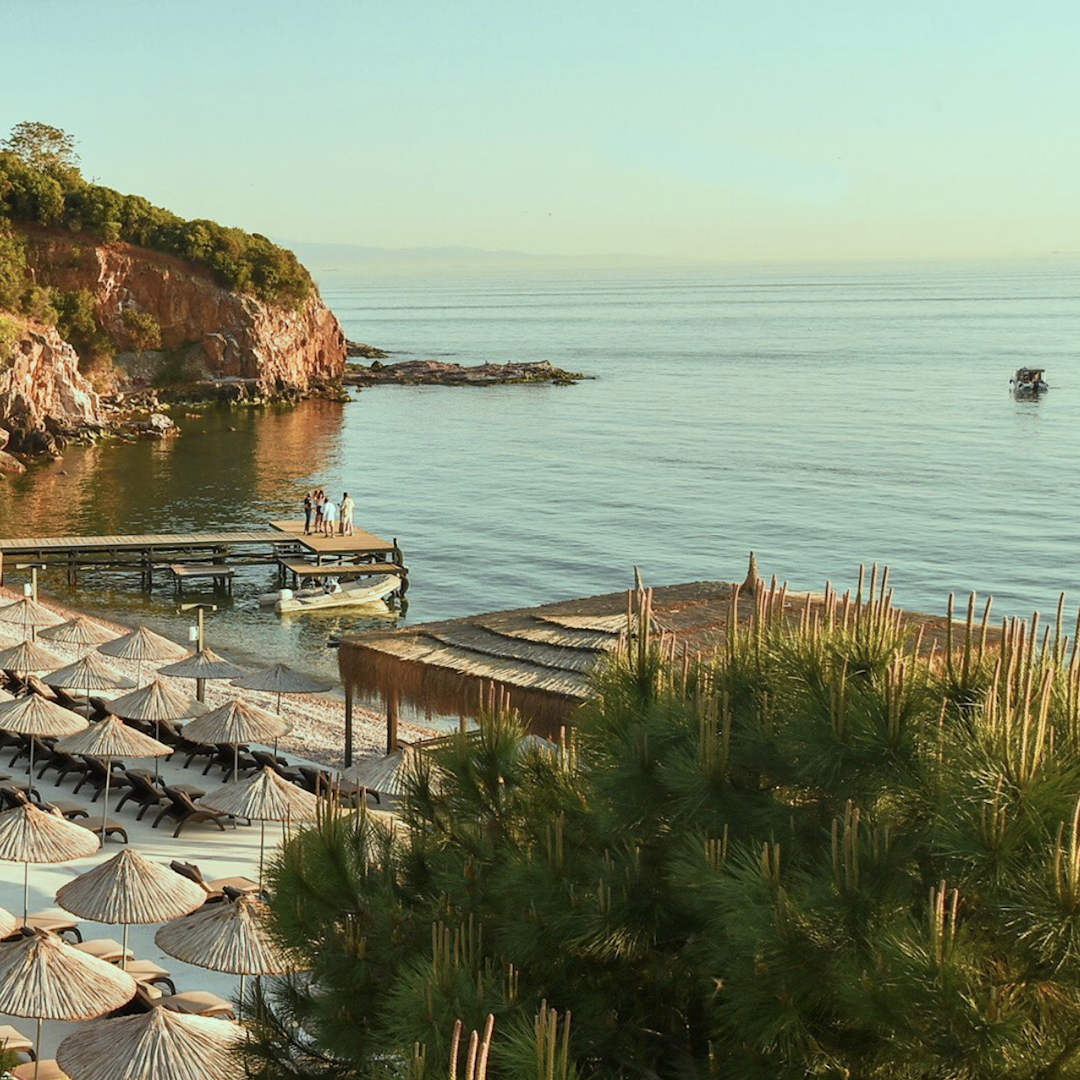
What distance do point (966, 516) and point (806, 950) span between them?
5815cm

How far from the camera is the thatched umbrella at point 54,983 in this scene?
11.0 m

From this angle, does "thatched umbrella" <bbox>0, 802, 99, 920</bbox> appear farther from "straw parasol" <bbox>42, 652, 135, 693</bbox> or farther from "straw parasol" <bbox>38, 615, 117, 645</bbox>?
"straw parasol" <bbox>38, 615, 117, 645</bbox>

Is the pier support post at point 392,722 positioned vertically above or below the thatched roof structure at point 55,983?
below

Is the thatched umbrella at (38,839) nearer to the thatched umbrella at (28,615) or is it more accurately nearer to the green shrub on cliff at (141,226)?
the thatched umbrella at (28,615)

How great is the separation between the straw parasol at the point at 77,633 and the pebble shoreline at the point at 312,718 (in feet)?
2.05

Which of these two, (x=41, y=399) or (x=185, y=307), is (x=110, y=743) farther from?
(x=185, y=307)

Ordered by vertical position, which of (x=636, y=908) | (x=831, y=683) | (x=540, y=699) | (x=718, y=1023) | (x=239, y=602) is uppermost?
(x=831, y=683)

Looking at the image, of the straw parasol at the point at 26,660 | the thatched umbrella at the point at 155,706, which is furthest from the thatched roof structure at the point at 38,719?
the straw parasol at the point at 26,660

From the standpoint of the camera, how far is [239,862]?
18.4 metres

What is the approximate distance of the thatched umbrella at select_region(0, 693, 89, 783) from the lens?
19484mm

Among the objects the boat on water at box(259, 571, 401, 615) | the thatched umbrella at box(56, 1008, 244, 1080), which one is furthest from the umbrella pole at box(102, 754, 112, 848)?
the boat on water at box(259, 571, 401, 615)

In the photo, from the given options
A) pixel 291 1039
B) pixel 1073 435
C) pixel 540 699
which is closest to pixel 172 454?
pixel 1073 435

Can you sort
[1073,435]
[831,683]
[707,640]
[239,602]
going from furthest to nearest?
1. [1073,435]
2. [239,602]
3. [707,640]
4. [831,683]

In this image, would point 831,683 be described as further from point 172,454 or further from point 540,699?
point 172,454
